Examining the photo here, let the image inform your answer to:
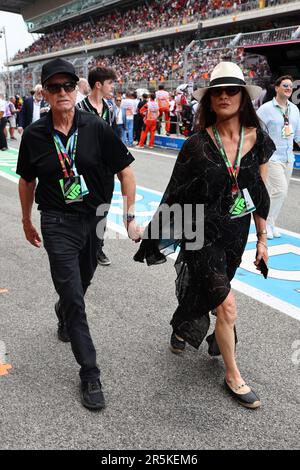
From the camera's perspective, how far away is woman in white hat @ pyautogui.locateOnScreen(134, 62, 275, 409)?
2.83 metres

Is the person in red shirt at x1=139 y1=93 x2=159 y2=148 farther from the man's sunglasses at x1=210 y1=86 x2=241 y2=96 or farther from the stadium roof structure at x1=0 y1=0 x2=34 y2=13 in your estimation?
the stadium roof structure at x1=0 y1=0 x2=34 y2=13

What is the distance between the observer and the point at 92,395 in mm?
2793

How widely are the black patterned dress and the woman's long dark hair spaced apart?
0.09 metres

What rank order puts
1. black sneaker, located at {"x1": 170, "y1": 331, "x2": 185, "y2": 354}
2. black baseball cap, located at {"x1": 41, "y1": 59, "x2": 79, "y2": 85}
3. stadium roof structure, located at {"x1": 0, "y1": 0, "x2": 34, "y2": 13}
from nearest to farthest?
black baseball cap, located at {"x1": 41, "y1": 59, "x2": 79, "y2": 85}
black sneaker, located at {"x1": 170, "y1": 331, "x2": 185, "y2": 354}
stadium roof structure, located at {"x1": 0, "y1": 0, "x2": 34, "y2": 13}

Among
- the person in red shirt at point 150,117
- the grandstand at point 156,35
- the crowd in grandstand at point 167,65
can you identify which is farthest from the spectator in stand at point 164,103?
the crowd in grandstand at point 167,65

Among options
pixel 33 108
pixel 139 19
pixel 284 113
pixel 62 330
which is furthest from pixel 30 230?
pixel 139 19

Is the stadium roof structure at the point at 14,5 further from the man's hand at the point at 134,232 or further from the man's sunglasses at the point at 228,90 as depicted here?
the man's sunglasses at the point at 228,90

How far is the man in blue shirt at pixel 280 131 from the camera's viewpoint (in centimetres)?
590

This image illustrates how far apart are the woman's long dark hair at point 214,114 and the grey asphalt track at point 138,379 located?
161cm

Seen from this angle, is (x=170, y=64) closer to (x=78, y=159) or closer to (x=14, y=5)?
(x=78, y=159)

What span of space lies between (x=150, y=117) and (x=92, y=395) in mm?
13983

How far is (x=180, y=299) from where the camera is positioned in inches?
125

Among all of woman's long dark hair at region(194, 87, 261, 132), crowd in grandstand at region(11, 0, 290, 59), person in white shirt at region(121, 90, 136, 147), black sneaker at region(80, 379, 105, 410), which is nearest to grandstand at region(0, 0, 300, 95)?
crowd in grandstand at region(11, 0, 290, 59)
